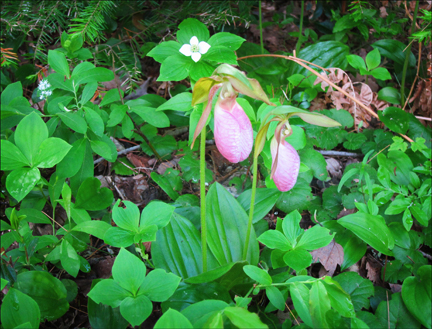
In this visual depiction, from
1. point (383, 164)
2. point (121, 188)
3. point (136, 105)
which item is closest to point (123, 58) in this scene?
point (136, 105)

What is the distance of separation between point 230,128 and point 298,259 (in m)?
0.59

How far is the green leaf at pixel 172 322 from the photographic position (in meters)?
0.79

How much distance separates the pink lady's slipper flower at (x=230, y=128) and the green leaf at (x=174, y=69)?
0.48m

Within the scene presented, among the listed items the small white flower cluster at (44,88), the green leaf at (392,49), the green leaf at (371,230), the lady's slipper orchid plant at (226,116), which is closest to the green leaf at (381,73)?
the green leaf at (392,49)

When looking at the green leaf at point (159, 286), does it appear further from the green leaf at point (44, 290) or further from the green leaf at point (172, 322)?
the green leaf at point (44, 290)

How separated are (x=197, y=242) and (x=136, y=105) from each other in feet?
2.81

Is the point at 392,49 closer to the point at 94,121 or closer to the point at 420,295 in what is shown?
the point at 420,295

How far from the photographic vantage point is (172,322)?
80cm

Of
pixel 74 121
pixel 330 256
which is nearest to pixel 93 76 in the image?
pixel 74 121

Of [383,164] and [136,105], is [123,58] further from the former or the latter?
[383,164]

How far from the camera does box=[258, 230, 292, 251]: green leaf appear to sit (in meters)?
1.23

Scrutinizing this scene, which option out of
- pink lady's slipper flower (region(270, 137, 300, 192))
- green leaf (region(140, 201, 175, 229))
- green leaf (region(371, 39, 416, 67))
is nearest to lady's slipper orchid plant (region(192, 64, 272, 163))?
pink lady's slipper flower (region(270, 137, 300, 192))

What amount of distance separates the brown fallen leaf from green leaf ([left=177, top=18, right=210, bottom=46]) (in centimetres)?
127

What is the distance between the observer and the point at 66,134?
5.30 ft
